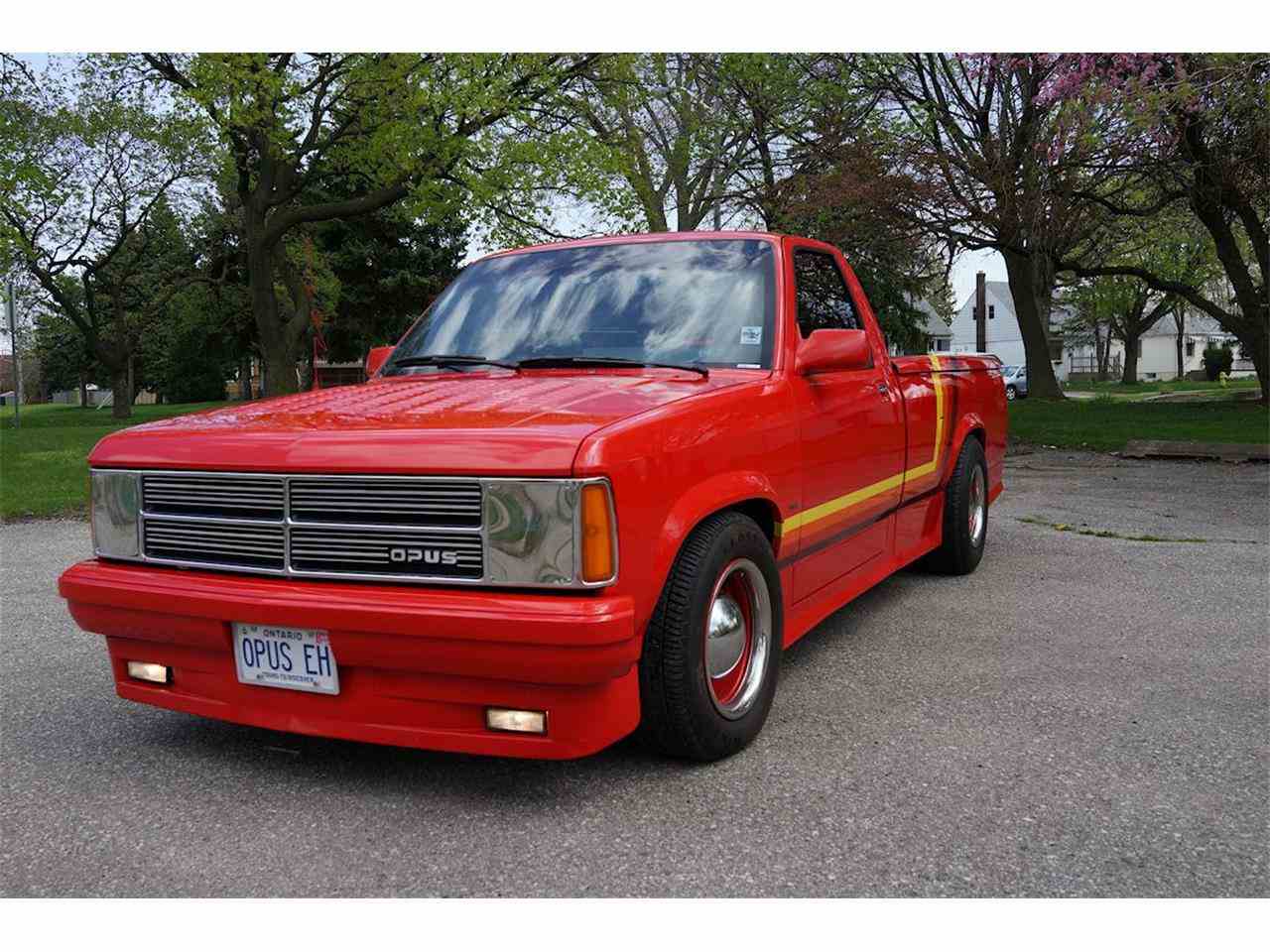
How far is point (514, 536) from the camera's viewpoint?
2.79 m

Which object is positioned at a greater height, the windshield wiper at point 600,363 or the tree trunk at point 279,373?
the tree trunk at point 279,373

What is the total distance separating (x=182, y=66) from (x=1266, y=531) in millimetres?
19549

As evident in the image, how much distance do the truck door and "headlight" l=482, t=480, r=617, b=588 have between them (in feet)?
3.66

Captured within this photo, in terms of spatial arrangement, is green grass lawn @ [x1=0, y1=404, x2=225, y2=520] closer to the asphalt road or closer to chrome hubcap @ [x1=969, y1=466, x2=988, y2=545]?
the asphalt road

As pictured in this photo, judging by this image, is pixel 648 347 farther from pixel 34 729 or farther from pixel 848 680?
pixel 34 729

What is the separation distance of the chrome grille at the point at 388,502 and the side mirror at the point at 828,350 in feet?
5.17

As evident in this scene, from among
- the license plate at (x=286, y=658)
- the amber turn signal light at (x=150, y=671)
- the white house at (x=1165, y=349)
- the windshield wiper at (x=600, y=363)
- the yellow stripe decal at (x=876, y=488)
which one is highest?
the white house at (x=1165, y=349)

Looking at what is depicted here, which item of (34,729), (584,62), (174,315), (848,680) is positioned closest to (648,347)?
(848,680)

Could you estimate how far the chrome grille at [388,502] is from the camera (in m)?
2.84

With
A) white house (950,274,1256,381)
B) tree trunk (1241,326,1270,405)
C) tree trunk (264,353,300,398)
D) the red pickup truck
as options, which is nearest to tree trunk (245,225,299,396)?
tree trunk (264,353,300,398)

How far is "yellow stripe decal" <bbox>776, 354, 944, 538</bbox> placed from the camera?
150 inches

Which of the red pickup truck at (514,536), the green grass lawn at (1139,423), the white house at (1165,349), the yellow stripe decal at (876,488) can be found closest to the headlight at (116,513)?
the red pickup truck at (514,536)

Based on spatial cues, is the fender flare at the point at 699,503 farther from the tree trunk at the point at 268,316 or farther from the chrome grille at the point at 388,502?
the tree trunk at the point at 268,316

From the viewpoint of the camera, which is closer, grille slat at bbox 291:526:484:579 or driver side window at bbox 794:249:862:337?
grille slat at bbox 291:526:484:579
